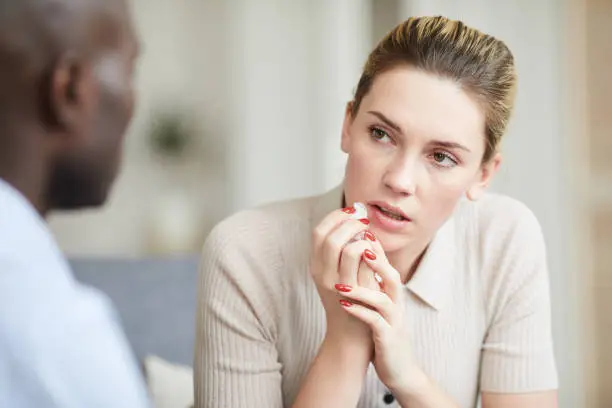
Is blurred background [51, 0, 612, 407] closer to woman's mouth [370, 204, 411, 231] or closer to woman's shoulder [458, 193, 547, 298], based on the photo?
woman's shoulder [458, 193, 547, 298]

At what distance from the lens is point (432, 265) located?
3.71ft

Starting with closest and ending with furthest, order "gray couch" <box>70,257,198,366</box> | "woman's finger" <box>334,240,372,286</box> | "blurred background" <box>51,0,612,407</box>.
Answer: "woman's finger" <box>334,240,372,286</box> < "gray couch" <box>70,257,198,366</box> < "blurred background" <box>51,0,612,407</box>

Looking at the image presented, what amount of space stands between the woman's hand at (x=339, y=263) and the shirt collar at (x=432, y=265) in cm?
17

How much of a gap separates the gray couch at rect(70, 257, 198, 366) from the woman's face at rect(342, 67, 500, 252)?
88cm

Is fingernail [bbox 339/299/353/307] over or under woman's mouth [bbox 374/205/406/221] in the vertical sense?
under

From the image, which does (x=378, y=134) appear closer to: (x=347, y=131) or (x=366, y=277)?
(x=347, y=131)

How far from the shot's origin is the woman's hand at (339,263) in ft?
2.98

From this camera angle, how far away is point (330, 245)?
91 cm

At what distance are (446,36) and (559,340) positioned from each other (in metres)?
1.45

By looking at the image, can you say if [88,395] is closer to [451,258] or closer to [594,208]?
[451,258]

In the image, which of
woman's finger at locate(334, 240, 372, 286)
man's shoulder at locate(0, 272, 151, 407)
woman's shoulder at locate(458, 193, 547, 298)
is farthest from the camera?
woman's shoulder at locate(458, 193, 547, 298)

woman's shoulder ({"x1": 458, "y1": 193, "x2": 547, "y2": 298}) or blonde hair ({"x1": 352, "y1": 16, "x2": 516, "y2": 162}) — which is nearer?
blonde hair ({"x1": 352, "y1": 16, "x2": 516, "y2": 162})

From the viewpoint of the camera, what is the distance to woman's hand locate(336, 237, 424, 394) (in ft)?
2.98

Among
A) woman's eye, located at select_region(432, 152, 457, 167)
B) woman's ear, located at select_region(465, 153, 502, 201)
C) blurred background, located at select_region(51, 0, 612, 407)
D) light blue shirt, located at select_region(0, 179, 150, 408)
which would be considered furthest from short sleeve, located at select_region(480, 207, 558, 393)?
blurred background, located at select_region(51, 0, 612, 407)
